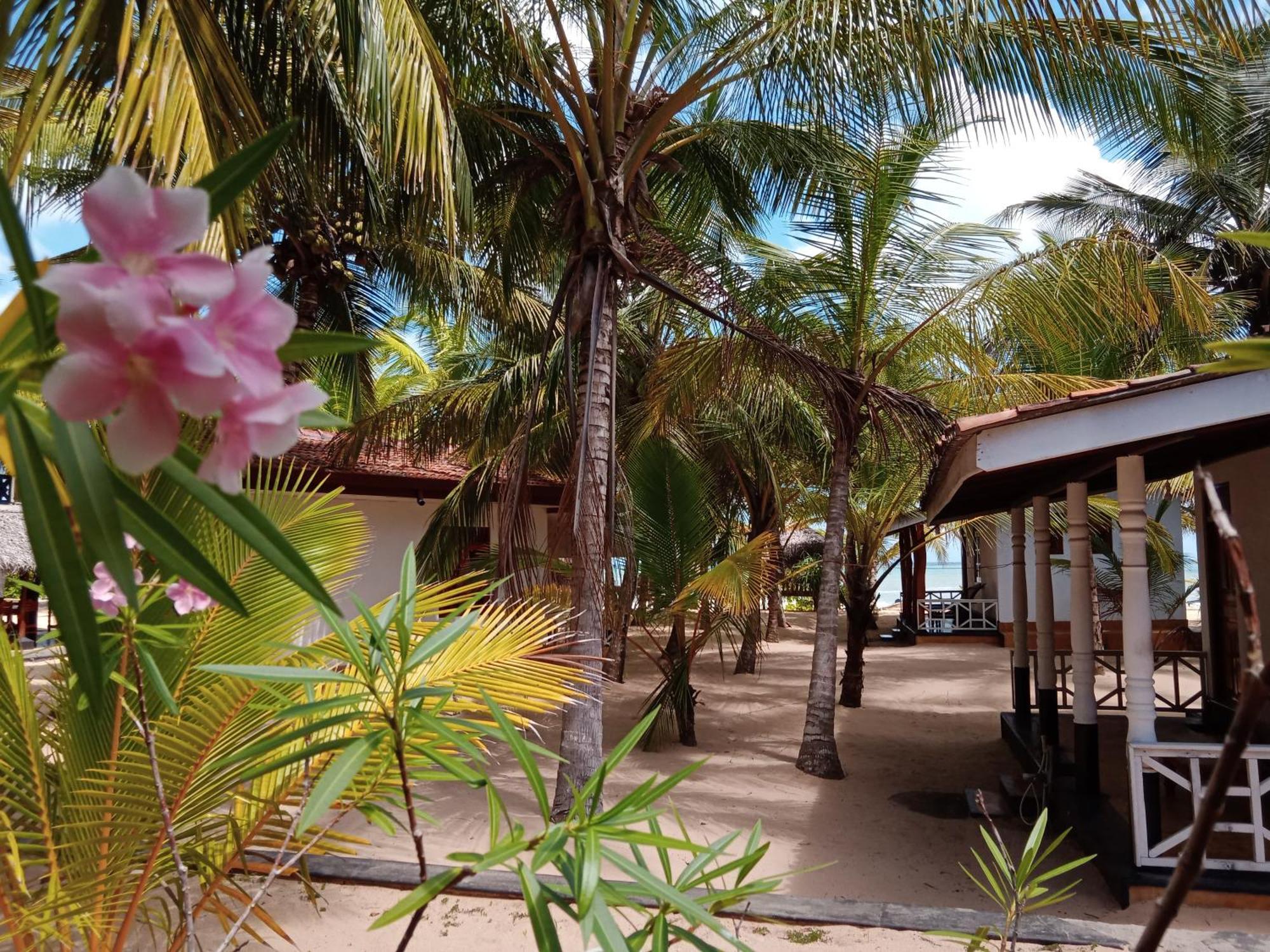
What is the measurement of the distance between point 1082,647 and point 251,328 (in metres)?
7.52

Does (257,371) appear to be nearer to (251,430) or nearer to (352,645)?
(251,430)

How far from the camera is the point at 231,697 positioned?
97.2 inches

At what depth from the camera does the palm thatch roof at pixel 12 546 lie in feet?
51.2

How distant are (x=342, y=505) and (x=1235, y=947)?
11.5 ft

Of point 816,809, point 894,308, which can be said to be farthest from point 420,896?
point 894,308

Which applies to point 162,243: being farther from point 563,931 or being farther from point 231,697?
point 563,931

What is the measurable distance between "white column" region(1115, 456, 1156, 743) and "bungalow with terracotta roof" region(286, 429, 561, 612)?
8.61 meters

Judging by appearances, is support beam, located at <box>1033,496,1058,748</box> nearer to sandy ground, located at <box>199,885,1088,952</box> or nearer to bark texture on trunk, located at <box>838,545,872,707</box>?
bark texture on trunk, located at <box>838,545,872,707</box>

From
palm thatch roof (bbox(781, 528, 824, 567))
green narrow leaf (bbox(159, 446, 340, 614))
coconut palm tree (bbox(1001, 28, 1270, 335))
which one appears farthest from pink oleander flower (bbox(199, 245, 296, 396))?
palm thatch roof (bbox(781, 528, 824, 567))

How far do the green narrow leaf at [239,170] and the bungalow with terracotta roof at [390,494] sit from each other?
12.5 metres

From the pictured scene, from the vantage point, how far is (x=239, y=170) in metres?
0.66

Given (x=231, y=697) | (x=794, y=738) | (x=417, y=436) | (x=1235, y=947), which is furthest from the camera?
(x=417, y=436)

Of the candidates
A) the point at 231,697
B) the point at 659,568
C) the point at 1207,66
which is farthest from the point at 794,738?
the point at 231,697

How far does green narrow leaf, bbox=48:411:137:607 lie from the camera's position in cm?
56
